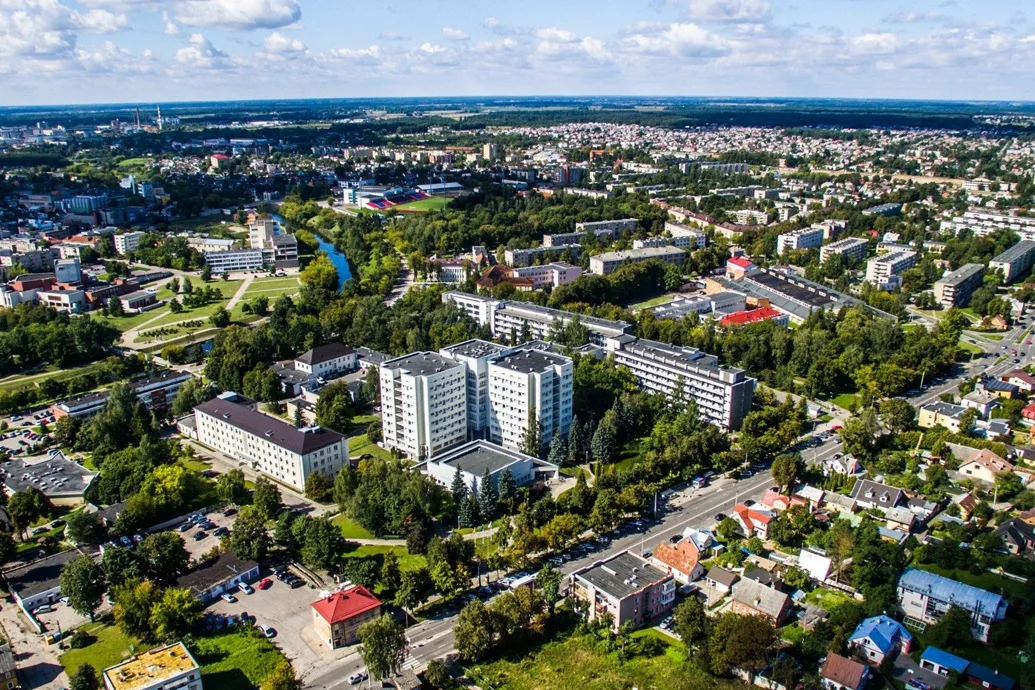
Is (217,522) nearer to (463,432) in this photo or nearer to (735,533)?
(463,432)

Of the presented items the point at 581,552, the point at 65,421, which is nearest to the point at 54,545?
the point at 65,421

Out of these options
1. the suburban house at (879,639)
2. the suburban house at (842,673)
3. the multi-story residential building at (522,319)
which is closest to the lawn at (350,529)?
the suburban house at (842,673)

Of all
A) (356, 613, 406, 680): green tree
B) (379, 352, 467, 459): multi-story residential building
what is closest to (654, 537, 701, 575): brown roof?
(356, 613, 406, 680): green tree

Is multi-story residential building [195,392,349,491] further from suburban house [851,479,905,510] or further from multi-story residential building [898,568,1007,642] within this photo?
multi-story residential building [898,568,1007,642]

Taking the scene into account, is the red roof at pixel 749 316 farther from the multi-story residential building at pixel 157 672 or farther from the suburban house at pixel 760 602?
the multi-story residential building at pixel 157 672

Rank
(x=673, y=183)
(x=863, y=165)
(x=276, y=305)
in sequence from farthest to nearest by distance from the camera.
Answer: (x=863, y=165)
(x=673, y=183)
(x=276, y=305)

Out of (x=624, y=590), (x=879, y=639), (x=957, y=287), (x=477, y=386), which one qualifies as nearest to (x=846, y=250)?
(x=957, y=287)
